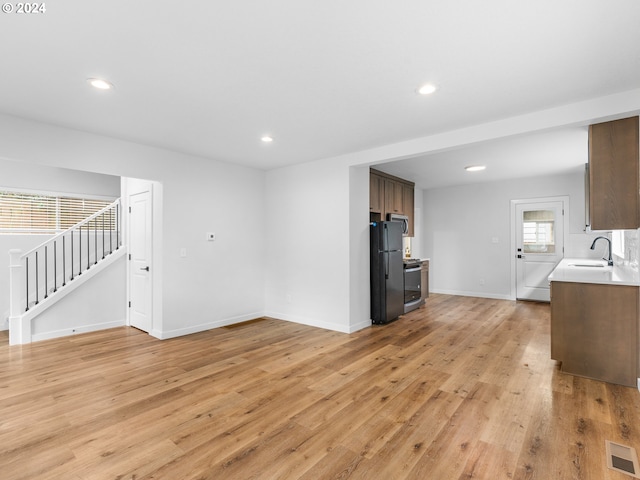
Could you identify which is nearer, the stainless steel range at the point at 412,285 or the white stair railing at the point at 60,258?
the white stair railing at the point at 60,258

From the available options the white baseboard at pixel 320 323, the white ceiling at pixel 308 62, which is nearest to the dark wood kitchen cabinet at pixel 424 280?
the white baseboard at pixel 320 323

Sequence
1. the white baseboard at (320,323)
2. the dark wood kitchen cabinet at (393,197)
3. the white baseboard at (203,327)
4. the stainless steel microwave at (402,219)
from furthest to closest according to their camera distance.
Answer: the stainless steel microwave at (402,219), the dark wood kitchen cabinet at (393,197), the white baseboard at (320,323), the white baseboard at (203,327)

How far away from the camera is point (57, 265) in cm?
516

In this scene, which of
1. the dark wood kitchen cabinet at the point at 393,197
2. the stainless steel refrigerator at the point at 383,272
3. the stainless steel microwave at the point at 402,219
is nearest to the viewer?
the stainless steel refrigerator at the point at 383,272

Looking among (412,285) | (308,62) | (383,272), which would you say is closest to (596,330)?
(383,272)

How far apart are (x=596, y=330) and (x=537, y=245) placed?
4217 mm

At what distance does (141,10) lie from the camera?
175 cm

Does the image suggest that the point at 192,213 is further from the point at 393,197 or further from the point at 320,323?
the point at 393,197

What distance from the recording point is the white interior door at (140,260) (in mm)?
4680

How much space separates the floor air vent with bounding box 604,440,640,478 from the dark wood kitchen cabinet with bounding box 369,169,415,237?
3.87 metres

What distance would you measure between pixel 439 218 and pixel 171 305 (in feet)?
20.5

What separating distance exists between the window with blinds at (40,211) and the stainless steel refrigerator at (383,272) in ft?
17.2

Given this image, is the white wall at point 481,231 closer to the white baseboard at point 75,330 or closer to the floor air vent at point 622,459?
the floor air vent at point 622,459

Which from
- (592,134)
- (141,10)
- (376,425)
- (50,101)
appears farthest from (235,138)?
(592,134)
